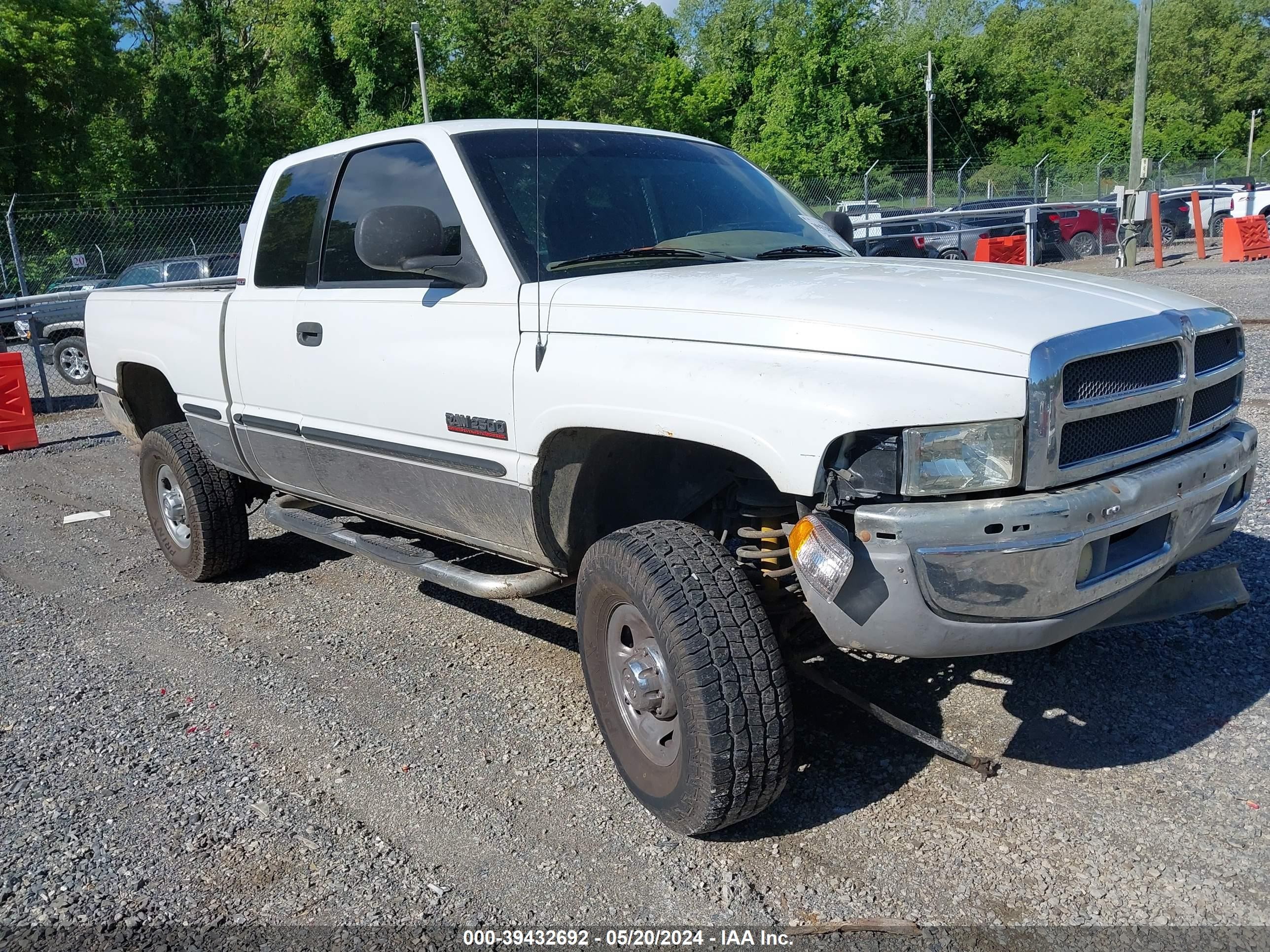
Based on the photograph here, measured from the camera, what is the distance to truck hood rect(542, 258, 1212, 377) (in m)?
2.56

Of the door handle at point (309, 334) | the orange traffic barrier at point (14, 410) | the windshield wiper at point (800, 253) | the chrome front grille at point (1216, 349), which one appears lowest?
the orange traffic barrier at point (14, 410)

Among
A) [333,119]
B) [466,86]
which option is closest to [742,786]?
[466,86]

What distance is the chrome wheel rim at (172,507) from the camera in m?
5.67

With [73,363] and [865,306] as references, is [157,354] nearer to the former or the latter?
[865,306]

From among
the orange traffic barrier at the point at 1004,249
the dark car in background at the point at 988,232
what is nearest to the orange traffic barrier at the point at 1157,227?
the dark car in background at the point at 988,232

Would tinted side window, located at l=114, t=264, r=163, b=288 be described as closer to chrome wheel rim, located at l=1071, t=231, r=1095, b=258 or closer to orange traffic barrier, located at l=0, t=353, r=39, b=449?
orange traffic barrier, located at l=0, t=353, r=39, b=449

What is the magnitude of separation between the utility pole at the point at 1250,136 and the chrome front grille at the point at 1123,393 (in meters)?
50.6

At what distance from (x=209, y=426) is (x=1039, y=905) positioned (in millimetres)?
4247

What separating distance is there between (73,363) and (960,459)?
45.0ft

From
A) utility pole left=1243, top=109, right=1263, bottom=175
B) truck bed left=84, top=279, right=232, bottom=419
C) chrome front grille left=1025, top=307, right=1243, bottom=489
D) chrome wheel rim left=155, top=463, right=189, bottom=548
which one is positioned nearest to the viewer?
chrome front grille left=1025, top=307, right=1243, bottom=489

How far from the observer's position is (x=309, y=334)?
430 centimetres

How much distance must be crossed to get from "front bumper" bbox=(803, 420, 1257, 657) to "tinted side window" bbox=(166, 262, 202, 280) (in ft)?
48.3

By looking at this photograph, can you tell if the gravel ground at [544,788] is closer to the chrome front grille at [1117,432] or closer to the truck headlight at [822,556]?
the truck headlight at [822,556]

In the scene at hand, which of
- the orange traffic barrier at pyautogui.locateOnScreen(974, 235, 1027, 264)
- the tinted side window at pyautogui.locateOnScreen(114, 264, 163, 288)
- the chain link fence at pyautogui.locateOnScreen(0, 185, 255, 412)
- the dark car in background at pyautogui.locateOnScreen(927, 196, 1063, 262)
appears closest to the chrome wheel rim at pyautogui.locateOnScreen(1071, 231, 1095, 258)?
the dark car in background at pyautogui.locateOnScreen(927, 196, 1063, 262)
